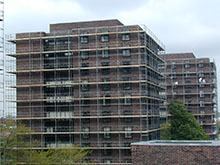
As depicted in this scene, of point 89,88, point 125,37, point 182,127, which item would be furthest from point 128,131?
point 125,37

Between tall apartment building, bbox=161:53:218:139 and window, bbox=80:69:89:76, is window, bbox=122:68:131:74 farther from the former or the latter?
tall apartment building, bbox=161:53:218:139

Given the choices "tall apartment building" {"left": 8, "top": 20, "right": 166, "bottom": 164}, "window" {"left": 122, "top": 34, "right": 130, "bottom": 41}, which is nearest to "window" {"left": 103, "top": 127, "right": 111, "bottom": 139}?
"tall apartment building" {"left": 8, "top": 20, "right": 166, "bottom": 164}

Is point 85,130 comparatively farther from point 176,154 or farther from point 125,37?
point 176,154

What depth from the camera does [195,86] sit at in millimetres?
82188

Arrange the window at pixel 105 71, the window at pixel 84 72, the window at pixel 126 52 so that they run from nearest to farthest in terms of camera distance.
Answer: the window at pixel 126 52 < the window at pixel 105 71 < the window at pixel 84 72

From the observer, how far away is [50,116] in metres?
54.2

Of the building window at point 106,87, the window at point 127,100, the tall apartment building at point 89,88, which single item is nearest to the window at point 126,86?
the tall apartment building at point 89,88

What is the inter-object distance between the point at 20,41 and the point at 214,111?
46.7m

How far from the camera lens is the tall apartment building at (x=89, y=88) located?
51.4m

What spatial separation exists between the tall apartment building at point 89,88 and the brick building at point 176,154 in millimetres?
16282

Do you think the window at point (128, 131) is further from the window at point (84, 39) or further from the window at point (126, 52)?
the window at point (84, 39)

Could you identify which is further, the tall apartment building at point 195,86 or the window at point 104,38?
the tall apartment building at point 195,86

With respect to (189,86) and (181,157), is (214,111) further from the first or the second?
(181,157)

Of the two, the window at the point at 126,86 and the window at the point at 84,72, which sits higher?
the window at the point at 84,72
